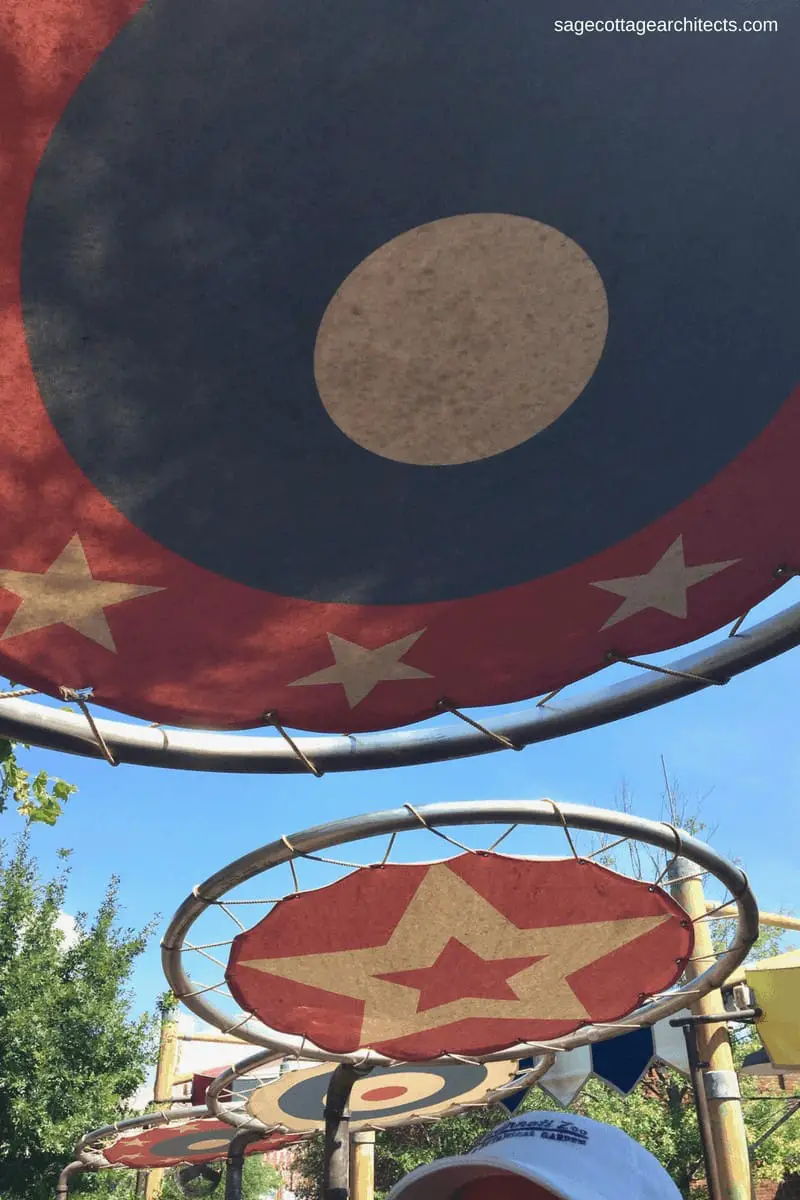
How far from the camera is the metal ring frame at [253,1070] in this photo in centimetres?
1149

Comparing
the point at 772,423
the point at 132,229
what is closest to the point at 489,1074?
the point at 772,423

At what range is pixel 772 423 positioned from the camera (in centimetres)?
377

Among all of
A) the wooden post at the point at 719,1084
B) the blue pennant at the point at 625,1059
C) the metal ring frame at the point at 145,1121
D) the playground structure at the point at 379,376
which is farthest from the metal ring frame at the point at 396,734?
the blue pennant at the point at 625,1059

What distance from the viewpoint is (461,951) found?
27.5 ft

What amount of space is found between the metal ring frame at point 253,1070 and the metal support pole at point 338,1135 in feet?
3.08

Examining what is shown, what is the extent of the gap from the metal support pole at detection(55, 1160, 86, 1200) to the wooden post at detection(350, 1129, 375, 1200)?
5.28 metres

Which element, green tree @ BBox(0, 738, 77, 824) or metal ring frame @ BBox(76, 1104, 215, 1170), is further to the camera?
metal ring frame @ BBox(76, 1104, 215, 1170)

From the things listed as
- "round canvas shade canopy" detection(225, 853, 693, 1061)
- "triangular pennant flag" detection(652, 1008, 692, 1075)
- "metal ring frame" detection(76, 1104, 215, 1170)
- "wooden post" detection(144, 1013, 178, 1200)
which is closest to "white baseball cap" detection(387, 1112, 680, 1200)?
"round canvas shade canopy" detection(225, 853, 693, 1061)

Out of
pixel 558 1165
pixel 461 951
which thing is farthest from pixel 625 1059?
pixel 558 1165

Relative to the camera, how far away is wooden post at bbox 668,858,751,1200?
422 inches

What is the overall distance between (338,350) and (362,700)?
178 cm

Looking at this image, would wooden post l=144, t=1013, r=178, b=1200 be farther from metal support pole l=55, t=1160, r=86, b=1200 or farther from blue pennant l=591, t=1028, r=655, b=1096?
blue pennant l=591, t=1028, r=655, b=1096

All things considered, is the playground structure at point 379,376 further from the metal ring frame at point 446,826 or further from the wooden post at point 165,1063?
the wooden post at point 165,1063

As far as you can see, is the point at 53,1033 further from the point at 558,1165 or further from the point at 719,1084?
the point at 558,1165
